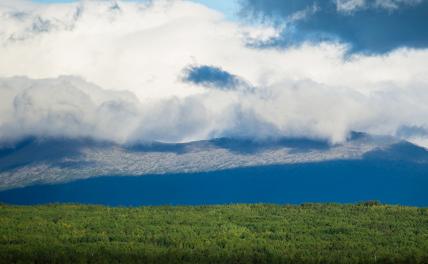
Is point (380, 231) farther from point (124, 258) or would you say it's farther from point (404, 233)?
point (124, 258)

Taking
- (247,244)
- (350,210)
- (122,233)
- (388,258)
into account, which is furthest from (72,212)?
(388,258)

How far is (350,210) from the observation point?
82500 millimetres

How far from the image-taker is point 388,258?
2186 inches

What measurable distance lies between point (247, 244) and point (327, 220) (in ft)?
48.1

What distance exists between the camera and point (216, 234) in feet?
220

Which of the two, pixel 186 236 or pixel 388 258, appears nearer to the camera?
pixel 388 258

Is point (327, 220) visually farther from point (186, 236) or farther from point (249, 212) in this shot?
point (186, 236)

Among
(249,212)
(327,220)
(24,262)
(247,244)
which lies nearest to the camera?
(24,262)

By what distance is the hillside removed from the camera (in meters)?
56.6

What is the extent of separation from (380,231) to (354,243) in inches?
285

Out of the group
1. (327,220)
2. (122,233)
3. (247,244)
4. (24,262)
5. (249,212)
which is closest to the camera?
(24,262)

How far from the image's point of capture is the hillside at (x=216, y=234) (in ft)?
186


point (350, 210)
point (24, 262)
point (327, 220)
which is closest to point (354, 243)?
point (327, 220)

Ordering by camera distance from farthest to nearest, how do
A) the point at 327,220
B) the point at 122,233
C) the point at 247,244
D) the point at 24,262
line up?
the point at 327,220, the point at 122,233, the point at 247,244, the point at 24,262
